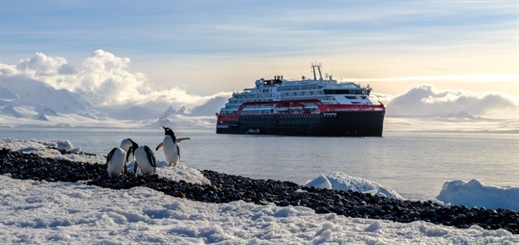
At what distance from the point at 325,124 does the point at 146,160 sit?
76180 millimetres

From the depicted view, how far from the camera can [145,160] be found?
1361cm

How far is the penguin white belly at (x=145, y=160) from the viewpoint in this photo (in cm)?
1355

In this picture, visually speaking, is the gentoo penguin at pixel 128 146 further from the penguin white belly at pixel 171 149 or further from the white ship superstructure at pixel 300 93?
the white ship superstructure at pixel 300 93

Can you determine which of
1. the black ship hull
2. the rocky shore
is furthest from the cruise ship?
the rocky shore

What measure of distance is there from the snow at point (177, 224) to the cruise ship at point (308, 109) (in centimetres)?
7856

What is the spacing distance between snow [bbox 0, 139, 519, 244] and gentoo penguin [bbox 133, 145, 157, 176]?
2.53 metres

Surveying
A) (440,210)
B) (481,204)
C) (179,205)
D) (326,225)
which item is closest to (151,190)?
(179,205)

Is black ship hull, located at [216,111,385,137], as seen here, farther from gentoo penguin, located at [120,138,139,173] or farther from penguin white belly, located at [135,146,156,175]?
penguin white belly, located at [135,146,156,175]

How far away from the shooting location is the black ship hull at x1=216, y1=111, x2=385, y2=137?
88.1 meters

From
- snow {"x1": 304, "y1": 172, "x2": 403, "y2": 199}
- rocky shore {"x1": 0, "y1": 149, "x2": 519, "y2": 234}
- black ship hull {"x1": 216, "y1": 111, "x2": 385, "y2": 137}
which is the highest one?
black ship hull {"x1": 216, "y1": 111, "x2": 385, "y2": 137}

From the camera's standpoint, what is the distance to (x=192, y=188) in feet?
37.4

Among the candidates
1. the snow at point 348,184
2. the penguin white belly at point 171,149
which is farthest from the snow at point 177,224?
the snow at point 348,184

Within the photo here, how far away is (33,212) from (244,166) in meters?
27.3

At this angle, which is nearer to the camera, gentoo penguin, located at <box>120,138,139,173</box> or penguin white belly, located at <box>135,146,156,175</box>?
penguin white belly, located at <box>135,146,156,175</box>
